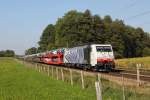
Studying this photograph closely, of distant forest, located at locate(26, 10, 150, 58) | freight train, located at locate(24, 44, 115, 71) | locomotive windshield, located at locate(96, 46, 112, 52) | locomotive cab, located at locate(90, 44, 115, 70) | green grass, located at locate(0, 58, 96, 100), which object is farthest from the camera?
distant forest, located at locate(26, 10, 150, 58)

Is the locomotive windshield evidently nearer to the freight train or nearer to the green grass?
the freight train

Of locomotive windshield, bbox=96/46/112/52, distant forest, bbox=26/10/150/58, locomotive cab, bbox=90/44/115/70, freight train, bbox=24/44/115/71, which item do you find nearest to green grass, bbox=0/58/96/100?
locomotive cab, bbox=90/44/115/70

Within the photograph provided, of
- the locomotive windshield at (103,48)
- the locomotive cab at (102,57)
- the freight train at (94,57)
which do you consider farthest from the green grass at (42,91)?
the locomotive windshield at (103,48)

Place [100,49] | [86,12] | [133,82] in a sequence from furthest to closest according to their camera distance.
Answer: [86,12] < [100,49] < [133,82]

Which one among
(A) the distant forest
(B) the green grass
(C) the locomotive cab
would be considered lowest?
(B) the green grass

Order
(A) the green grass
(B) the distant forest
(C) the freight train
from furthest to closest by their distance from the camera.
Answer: (B) the distant forest → (C) the freight train → (A) the green grass

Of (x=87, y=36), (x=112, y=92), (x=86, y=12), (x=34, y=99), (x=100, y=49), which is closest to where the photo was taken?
(x=34, y=99)

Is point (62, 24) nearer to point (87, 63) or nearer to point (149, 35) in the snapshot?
point (149, 35)

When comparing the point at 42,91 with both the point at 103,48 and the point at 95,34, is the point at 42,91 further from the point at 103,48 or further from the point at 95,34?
the point at 95,34

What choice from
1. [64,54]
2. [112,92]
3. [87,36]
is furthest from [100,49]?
[87,36]

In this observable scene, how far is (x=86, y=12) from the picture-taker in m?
144

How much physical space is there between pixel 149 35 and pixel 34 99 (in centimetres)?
15832

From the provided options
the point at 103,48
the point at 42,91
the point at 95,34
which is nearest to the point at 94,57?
the point at 103,48

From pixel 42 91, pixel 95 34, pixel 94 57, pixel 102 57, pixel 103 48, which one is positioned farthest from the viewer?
pixel 95 34
